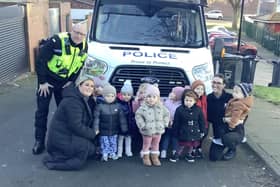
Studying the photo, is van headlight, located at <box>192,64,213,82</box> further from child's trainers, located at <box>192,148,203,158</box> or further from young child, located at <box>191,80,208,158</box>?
child's trainers, located at <box>192,148,203,158</box>

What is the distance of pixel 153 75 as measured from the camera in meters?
6.56

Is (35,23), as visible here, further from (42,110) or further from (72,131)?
(72,131)

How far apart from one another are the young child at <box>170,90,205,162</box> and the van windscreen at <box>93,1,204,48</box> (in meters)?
1.47

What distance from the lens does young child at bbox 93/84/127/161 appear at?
5895 millimetres

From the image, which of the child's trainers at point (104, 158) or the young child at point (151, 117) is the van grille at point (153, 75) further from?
the child's trainers at point (104, 158)

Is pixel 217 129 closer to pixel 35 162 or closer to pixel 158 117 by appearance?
pixel 158 117

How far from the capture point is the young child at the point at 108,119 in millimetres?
5895

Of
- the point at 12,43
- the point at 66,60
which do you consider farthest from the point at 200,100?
the point at 12,43

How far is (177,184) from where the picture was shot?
541cm

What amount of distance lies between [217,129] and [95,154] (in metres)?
1.73

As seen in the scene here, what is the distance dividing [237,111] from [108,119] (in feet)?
5.66

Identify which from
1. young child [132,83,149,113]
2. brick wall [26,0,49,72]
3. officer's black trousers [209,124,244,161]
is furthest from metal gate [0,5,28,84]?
officer's black trousers [209,124,244,161]

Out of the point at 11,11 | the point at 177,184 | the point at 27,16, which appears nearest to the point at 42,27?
the point at 27,16

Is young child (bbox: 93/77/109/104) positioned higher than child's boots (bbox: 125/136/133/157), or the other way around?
young child (bbox: 93/77/109/104)
